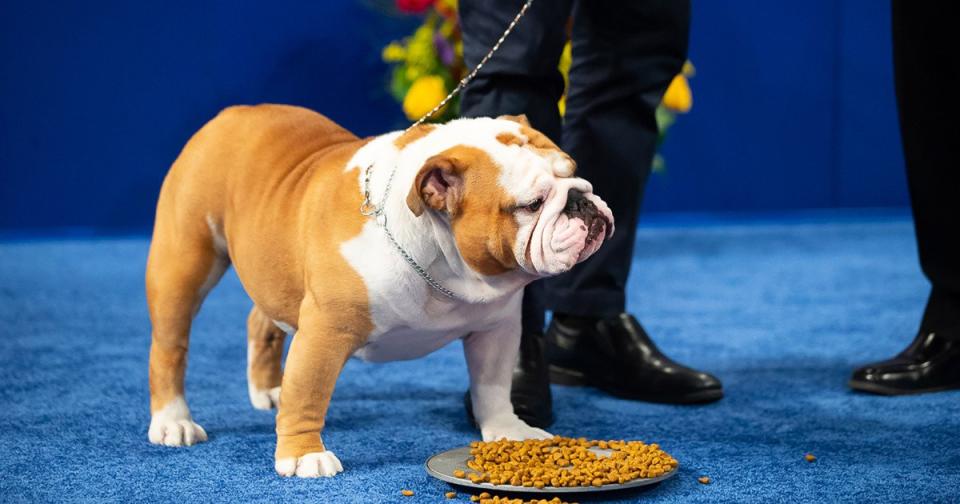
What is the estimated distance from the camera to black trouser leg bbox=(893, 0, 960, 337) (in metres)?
2.18

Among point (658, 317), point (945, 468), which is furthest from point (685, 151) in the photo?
point (945, 468)

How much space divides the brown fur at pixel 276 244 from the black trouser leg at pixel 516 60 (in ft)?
0.80

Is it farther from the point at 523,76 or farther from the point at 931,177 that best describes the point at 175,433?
the point at 931,177

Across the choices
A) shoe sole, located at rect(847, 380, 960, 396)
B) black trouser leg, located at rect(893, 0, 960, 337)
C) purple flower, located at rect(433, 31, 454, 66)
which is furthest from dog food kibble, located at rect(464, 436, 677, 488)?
purple flower, located at rect(433, 31, 454, 66)

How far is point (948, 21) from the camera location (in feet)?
7.08

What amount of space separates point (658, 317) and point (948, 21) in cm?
113

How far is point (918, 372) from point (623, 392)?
1.77 feet

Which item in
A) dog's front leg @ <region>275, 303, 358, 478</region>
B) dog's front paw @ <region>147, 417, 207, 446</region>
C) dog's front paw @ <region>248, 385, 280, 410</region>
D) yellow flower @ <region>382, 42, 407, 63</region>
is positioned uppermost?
yellow flower @ <region>382, 42, 407, 63</region>

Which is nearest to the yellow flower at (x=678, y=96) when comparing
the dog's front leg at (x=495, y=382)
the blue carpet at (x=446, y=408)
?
the blue carpet at (x=446, y=408)

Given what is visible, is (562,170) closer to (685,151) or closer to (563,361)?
(563,361)

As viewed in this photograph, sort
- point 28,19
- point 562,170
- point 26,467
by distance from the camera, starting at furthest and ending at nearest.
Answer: point 28,19
point 26,467
point 562,170

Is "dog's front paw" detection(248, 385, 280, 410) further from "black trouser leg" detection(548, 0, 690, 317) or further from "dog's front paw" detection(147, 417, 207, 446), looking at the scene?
"black trouser leg" detection(548, 0, 690, 317)

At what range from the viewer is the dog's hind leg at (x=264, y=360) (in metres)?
2.11

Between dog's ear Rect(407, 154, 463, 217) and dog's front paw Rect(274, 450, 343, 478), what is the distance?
14.8 inches
